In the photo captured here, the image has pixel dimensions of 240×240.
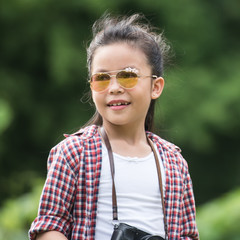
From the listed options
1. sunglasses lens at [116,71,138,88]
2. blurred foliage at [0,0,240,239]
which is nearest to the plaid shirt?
sunglasses lens at [116,71,138,88]

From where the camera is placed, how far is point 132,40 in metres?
2.41

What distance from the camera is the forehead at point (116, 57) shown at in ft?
7.63

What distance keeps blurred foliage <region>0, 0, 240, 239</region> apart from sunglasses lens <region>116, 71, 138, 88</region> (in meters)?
5.86

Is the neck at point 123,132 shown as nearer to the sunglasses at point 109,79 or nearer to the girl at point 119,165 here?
the girl at point 119,165

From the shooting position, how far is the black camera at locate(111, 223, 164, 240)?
7.04ft

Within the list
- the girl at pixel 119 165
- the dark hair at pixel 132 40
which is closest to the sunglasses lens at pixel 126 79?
the girl at pixel 119 165

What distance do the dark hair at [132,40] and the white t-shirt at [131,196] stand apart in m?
0.30

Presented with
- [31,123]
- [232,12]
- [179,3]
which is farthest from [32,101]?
[232,12]

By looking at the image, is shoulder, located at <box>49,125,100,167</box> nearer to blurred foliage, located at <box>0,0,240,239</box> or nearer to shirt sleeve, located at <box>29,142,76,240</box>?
shirt sleeve, located at <box>29,142,76,240</box>

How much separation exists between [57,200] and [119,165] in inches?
10.9

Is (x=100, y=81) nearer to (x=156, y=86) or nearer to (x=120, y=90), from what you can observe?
(x=120, y=90)

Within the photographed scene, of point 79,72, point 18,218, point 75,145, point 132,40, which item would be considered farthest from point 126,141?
point 79,72

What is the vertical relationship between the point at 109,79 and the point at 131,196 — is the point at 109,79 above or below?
above

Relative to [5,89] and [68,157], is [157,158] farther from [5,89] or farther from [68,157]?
[5,89]
